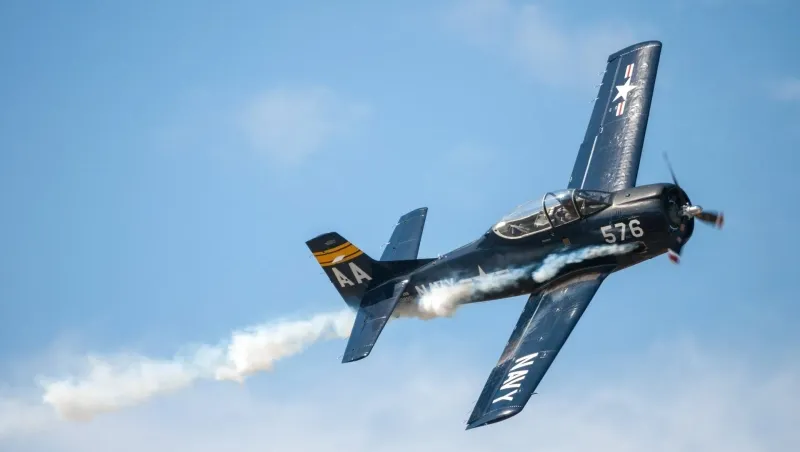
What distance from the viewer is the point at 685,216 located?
3244 cm

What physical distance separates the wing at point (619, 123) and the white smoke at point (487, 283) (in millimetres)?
A: 2472

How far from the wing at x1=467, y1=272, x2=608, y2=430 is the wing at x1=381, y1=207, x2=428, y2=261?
4.22 m

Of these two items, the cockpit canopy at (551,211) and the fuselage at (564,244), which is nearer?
the fuselage at (564,244)

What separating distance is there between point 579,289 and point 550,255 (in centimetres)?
113

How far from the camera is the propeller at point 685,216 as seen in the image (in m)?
32.3

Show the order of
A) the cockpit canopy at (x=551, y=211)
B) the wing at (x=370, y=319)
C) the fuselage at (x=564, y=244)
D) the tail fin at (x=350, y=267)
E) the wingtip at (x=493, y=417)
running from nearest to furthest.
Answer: the wingtip at (x=493, y=417), the fuselage at (x=564, y=244), the cockpit canopy at (x=551, y=211), the wing at (x=370, y=319), the tail fin at (x=350, y=267)

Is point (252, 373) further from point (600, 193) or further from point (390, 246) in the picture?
point (600, 193)

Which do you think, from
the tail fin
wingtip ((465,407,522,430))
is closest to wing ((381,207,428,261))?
the tail fin

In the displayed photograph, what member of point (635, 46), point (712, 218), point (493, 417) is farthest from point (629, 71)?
point (493, 417)

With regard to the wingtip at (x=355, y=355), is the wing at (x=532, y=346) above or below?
below

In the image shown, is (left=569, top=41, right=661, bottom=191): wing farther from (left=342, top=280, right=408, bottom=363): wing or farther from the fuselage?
(left=342, top=280, right=408, bottom=363): wing

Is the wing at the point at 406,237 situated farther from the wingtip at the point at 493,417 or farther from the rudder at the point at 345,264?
the wingtip at the point at 493,417

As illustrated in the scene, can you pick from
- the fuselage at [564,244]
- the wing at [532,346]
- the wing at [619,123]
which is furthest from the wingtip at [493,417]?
the wing at [619,123]

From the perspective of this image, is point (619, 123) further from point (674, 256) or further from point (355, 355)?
point (355, 355)
